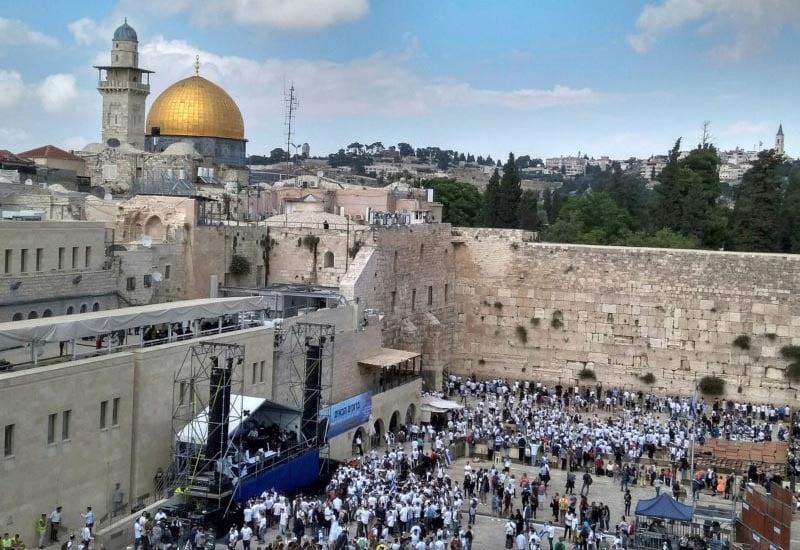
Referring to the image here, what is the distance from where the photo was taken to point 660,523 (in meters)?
19.6

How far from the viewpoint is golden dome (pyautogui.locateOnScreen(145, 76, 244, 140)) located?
52.9m

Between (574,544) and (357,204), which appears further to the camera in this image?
(357,204)

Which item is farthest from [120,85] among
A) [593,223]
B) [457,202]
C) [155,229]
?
[155,229]

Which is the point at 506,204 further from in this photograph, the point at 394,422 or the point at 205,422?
the point at 205,422

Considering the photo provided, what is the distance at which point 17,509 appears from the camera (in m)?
16.8

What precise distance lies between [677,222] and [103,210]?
82.7ft

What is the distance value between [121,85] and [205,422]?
40.6m

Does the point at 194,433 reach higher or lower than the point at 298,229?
lower

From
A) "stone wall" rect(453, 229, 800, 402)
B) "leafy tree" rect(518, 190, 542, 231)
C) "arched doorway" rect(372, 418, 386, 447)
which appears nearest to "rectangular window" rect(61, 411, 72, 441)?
"arched doorway" rect(372, 418, 386, 447)

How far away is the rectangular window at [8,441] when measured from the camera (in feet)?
54.6

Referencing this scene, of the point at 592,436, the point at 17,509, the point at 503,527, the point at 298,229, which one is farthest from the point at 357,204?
the point at 17,509

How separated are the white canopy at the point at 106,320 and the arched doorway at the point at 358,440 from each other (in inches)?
185

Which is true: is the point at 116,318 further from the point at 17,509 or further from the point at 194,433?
the point at 17,509

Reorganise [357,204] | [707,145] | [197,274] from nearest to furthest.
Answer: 1. [197,274]
2. [357,204]
3. [707,145]
